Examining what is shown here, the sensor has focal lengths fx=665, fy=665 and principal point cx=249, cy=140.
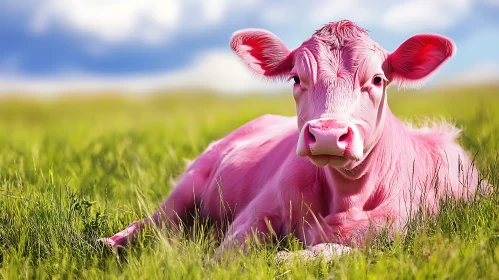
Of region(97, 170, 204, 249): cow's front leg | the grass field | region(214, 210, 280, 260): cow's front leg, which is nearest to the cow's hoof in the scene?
the grass field

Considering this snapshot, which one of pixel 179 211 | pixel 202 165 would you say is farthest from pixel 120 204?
pixel 202 165

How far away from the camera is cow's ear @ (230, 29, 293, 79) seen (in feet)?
15.9

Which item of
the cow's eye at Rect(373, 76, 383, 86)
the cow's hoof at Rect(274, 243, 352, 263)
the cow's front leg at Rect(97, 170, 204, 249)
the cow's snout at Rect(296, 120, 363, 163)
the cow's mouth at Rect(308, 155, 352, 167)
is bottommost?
the cow's front leg at Rect(97, 170, 204, 249)

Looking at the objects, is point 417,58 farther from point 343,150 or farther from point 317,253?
point 317,253

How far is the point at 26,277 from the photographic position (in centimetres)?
394

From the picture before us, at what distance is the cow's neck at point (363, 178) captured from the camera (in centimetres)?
457

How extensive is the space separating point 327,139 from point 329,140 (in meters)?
0.01

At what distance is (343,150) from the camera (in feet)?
12.8

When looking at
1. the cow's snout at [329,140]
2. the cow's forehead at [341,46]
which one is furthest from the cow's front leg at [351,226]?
the cow's forehead at [341,46]

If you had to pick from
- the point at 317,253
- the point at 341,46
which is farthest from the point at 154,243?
the point at 341,46

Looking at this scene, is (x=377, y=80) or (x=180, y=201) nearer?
(x=377, y=80)

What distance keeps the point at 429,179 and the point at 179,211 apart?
7.23ft

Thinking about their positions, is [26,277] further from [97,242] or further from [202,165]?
[202,165]

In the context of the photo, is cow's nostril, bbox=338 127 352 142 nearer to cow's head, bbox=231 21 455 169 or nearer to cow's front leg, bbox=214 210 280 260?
cow's head, bbox=231 21 455 169
